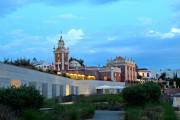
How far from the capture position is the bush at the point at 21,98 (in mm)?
21703

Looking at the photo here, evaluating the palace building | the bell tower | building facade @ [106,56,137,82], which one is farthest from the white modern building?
building facade @ [106,56,137,82]

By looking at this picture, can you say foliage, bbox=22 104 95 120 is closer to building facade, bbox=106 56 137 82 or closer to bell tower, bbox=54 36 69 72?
bell tower, bbox=54 36 69 72

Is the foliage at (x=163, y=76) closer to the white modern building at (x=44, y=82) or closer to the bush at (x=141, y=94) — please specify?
the white modern building at (x=44, y=82)

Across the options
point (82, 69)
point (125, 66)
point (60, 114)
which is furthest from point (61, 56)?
point (60, 114)

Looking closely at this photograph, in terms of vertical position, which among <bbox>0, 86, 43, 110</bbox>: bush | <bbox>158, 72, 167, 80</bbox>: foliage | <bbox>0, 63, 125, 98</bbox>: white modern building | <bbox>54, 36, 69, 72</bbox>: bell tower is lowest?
<bbox>0, 86, 43, 110</bbox>: bush

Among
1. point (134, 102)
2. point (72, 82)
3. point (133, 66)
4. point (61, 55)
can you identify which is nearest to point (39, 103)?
point (134, 102)

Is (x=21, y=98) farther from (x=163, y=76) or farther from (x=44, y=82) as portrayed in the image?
(x=163, y=76)

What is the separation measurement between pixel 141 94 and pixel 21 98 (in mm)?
19452

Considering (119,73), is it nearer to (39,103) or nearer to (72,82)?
(72,82)

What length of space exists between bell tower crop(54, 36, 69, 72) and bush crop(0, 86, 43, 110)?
4636 inches

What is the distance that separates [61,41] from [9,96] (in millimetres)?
122571

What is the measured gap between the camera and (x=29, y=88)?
22734 millimetres

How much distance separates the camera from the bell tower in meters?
141

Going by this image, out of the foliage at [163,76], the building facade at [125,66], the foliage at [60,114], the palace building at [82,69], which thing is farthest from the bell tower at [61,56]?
the foliage at [60,114]
